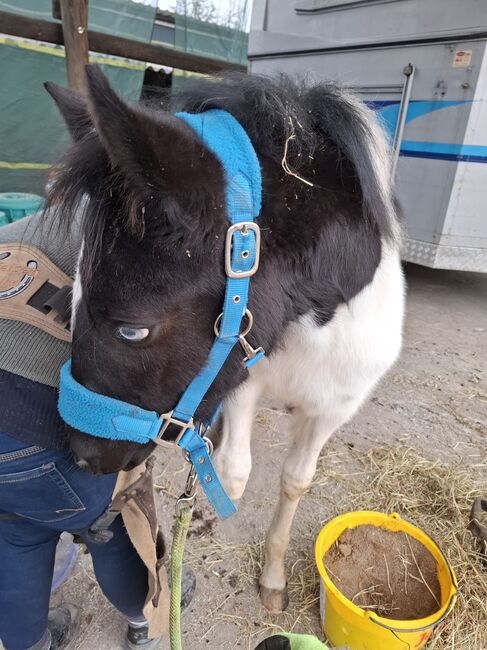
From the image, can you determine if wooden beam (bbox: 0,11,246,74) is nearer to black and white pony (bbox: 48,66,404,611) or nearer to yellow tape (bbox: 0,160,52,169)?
yellow tape (bbox: 0,160,52,169)

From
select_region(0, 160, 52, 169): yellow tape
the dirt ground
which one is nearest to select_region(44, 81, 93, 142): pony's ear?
the dirt ground

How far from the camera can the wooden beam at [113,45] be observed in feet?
12.1

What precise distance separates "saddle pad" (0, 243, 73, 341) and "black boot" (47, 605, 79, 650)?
1.05 meters

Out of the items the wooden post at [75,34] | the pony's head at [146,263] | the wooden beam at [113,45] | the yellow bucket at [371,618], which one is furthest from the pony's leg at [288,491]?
the wooden post at [75,34]

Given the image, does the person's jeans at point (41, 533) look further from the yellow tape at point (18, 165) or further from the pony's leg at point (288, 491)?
the yellow tape at point (18, 165)

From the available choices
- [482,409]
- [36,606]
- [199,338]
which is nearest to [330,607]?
[36,606]

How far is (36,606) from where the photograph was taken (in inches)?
43.6

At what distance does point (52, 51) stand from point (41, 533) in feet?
15.3

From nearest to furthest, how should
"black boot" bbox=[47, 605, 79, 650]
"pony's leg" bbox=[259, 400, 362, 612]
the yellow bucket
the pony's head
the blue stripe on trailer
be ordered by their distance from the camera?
the pony's head, the yellow bucket, "black boot" bbox=[47, 605, 79, 650], "pony's leg" bbox=[259, 400, 362, 612], the blue stripe on trailer

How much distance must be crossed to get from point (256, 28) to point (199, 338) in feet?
18.0

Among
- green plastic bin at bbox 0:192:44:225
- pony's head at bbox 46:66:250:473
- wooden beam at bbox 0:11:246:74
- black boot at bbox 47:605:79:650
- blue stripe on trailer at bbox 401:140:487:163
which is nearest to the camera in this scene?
pony's head at bbox 46:66:250:473

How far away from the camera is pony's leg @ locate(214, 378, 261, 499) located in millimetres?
1408

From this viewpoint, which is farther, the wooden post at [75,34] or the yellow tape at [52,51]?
the yellow tape at [52,51]

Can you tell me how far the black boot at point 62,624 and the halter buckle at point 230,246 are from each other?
1290mm
